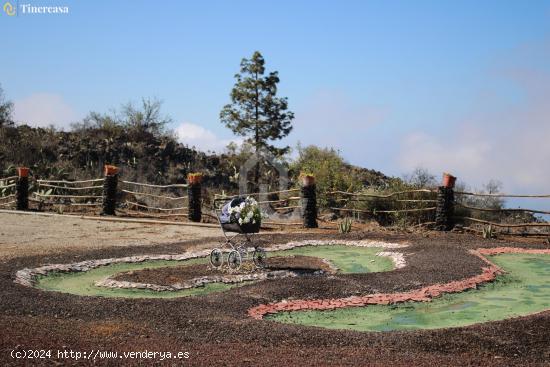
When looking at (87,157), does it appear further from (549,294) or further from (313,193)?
(549,294)

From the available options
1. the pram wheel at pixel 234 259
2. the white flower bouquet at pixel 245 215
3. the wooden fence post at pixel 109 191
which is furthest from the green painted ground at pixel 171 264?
the wooden fence post at pixel 109 191

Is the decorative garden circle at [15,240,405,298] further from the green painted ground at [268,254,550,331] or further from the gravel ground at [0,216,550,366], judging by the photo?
the green painted ground at [268,254,550,331]

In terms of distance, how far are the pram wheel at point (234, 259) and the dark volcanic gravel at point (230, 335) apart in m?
2.16

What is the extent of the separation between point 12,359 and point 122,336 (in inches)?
51.5

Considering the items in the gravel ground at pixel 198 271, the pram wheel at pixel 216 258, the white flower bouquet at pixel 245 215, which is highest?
the white flower bouquet at pixel 245 215

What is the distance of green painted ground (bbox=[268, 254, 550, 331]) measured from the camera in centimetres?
820

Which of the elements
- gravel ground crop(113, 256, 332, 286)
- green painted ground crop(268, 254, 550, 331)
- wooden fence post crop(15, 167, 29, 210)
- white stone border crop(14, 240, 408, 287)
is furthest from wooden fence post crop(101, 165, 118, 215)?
green painted ground crop(268, 254, 550, 331)

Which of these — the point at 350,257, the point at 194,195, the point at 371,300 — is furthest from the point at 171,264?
the point at 194,195

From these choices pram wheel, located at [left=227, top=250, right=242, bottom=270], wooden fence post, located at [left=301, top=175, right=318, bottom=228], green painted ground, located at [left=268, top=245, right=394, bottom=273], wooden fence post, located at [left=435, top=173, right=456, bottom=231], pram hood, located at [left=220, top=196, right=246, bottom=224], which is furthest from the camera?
wooden fence post, located at [left=301, top=175, right=318, bottom=228]

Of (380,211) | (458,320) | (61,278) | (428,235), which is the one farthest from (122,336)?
(380,211)

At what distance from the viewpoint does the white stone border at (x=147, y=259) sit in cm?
1114

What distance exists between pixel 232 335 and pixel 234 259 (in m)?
5.13

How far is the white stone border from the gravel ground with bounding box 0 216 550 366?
4.37 ft

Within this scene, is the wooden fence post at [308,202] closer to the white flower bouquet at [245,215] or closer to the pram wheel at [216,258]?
the pram wheel at [216,258]
